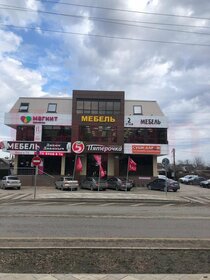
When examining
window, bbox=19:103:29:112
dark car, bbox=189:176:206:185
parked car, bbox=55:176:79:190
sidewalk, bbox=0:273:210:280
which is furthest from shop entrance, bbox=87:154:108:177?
sidewalk, bbox=0:273:210:280

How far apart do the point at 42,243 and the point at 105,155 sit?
43.0 metres

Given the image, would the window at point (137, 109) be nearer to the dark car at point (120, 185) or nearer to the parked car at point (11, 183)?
the dark car at point (120, 185)

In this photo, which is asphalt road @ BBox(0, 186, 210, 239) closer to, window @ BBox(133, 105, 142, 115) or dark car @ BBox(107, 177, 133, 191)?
dark car @ BBox(107, 177, 133, 191)

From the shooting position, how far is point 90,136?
52.0 m

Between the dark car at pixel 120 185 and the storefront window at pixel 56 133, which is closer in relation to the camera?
the dark car at pixel 120 185

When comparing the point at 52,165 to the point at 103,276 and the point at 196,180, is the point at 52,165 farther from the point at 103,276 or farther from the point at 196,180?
the point at 103,276

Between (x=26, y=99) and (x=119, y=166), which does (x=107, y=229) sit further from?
(x=26, y=99)

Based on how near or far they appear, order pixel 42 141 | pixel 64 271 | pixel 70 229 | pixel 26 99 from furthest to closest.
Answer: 1. pixel 26 99
2. pixel 42 141
3. pixel 70 229
4. pixel 64 271

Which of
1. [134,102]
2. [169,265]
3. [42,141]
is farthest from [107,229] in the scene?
[134,102]

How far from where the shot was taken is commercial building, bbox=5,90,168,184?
51.0m

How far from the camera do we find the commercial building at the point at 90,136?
5103 cm

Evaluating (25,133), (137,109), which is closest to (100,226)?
(25,133)

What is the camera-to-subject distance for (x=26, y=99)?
182 feet

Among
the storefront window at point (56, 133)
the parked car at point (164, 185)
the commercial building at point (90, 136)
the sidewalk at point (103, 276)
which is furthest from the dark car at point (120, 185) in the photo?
the sidewalk at point (103, 276)
